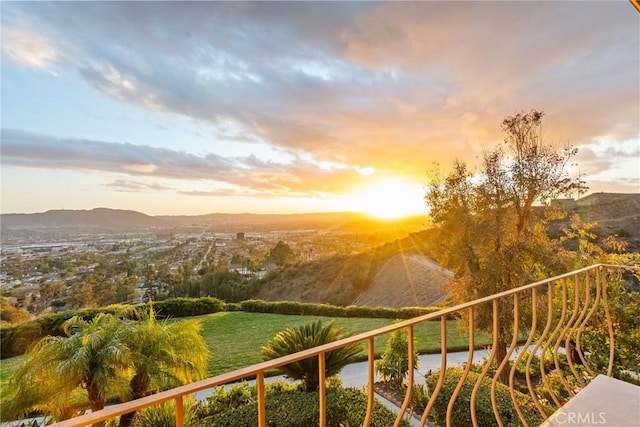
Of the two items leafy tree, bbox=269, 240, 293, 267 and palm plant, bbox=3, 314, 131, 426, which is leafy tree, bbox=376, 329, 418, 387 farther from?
leafy tree, bbox=269, 240, 293, 267

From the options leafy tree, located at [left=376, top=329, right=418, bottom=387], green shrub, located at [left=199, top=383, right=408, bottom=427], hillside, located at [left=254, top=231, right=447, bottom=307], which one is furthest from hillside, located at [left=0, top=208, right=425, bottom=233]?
green shrub, located at [left=199, top=383, right=408, bottom=427]

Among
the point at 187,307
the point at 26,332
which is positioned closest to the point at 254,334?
the point at 187,307

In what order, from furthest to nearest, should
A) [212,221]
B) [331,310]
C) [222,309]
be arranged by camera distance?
[212,221], [222,309], [331,310]

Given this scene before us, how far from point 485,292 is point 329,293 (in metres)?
16.6

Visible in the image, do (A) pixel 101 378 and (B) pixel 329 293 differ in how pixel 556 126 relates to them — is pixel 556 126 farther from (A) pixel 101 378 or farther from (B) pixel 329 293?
(B) pixel 329 293

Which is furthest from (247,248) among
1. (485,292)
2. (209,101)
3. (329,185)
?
(485,292)

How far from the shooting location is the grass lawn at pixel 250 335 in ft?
24.4

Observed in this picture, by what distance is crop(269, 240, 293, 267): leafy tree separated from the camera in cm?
2270

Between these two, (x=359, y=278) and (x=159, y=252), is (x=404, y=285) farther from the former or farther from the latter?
(x=159, y=252)

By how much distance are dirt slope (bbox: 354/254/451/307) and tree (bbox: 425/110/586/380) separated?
34.3ft

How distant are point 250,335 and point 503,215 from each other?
26.2ft

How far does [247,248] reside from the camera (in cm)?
2211

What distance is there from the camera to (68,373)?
3.00 meters

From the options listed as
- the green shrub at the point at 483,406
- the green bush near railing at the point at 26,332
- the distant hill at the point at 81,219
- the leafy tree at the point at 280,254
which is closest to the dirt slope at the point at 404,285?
the leafy tree at the point at 280,254
